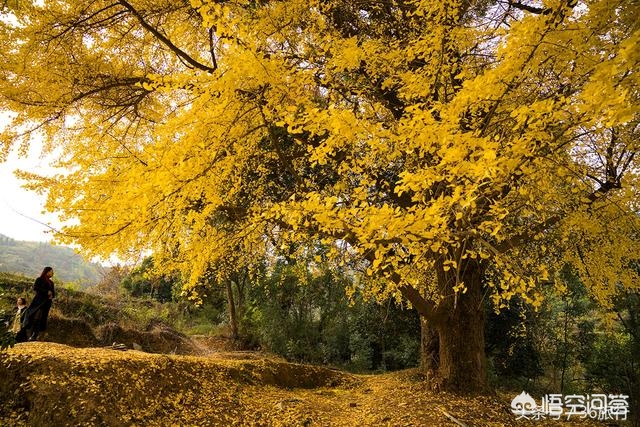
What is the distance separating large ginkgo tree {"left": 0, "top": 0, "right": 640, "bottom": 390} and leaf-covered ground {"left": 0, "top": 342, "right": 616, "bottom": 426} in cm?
85

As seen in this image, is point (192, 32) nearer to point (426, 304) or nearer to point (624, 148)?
point (426, 304)

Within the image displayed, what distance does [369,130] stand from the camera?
3.29 metres

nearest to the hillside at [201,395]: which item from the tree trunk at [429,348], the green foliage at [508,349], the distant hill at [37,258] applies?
the tree trunk at [429,348]

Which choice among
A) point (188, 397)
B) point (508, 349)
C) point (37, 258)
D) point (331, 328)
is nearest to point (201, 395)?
point (188, 397)

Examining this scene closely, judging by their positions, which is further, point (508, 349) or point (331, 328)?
point (331, 328)

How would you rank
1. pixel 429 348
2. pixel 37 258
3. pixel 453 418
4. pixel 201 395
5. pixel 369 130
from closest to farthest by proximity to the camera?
pixel 369 130 < pixel 453 418 < pixel 201 395 < pixel 429 348 < pixel 37 258

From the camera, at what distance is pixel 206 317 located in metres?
16.8

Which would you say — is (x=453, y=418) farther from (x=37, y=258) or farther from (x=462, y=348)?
(x=37, y=258)

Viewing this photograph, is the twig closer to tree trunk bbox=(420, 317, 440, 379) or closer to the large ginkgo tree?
the large ginkgo tree

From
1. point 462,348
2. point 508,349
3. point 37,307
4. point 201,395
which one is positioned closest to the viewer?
point 201,395

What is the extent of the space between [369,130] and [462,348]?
11.6ft

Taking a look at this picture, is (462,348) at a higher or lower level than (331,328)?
higher

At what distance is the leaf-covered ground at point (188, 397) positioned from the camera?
3551 mm

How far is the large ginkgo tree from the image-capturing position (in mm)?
2678
